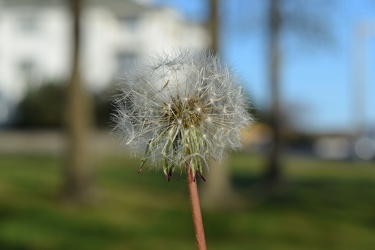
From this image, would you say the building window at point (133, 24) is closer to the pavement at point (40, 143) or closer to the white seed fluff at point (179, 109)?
the pavement at point (40, 143)

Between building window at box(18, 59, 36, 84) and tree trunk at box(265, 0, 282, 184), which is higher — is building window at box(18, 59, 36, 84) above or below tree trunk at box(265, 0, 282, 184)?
above

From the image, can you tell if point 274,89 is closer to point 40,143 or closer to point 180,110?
point 40,143

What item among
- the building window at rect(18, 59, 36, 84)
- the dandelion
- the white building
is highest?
the white building

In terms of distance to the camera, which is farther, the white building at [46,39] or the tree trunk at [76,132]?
the white building at [46,39]

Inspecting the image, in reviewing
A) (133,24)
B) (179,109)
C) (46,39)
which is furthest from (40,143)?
(179,109)

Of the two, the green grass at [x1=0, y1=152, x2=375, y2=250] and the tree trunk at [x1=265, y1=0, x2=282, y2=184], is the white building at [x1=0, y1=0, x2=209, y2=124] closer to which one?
the tree trunk at [x1=265, y1=0, x2=282, y2=184]

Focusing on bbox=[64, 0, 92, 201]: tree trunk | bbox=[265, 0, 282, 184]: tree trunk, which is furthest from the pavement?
bbox=[64, 0, 92, 201]: tree trunk

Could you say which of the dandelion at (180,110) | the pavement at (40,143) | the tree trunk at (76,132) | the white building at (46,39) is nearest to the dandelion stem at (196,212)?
the dandelion at (180,110)

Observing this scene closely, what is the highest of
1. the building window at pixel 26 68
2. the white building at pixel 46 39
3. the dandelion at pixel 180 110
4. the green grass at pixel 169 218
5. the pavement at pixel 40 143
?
the white building at pixel 46 39
